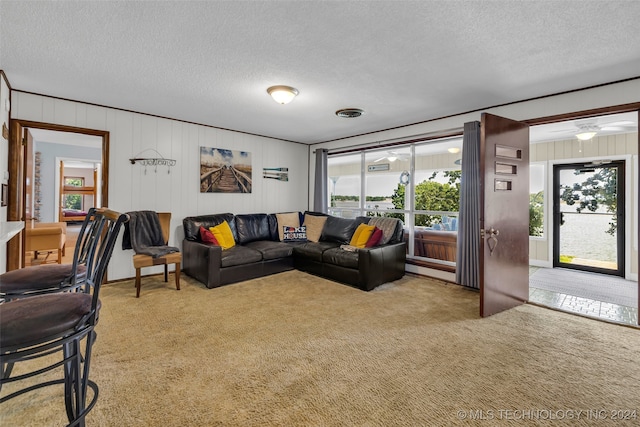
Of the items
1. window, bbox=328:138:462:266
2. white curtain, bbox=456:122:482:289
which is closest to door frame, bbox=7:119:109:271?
window, bbox=328:138:462:266

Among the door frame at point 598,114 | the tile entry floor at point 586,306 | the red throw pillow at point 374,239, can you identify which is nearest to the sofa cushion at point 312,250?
the red throw pillow at point 374,239

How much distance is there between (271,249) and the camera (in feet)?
15.9

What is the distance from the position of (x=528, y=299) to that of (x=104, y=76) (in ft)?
17.7

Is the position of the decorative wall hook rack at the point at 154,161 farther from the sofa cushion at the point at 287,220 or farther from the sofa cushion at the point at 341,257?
the sofa cushion at the point at 341,257

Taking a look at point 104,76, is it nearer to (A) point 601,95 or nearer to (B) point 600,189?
(A) point 601,95

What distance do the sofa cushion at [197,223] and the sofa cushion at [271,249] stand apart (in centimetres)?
47

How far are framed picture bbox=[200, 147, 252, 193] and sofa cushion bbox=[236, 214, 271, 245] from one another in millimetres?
559

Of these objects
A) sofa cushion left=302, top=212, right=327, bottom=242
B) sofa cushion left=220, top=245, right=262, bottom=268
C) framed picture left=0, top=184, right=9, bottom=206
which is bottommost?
sofa cushion left=220, top=245, right=262, bottom=268

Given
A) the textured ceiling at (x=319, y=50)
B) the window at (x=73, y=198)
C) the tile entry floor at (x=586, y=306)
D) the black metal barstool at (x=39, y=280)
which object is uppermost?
the textured ceiling at (x=319, y=50)

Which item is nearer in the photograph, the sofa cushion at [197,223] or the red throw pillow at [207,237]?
the red throw pillow at [207,237]

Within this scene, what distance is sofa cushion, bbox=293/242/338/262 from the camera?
4.74m

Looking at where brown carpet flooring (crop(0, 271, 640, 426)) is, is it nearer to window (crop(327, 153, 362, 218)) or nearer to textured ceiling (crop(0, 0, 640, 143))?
textured ceiling (crop(0, 0, 640, 143))

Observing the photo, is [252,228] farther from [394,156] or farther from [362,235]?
[394,156]

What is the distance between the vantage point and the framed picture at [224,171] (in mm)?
5164
